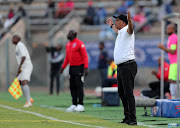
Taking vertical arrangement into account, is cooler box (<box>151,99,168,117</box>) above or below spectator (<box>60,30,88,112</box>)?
below

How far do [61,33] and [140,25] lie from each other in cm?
401

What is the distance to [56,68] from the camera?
2166cm

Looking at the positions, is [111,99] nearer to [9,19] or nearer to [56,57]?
[56,57]

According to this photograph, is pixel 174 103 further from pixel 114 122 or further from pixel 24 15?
pixel 24 15

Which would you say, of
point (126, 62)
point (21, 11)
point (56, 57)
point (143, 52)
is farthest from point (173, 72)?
point (21, 11)

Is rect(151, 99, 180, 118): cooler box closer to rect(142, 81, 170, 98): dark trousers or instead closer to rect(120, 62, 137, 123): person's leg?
rect(120, 62, 137, 123): person's leg

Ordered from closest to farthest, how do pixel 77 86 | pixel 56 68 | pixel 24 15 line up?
pixel 77 86
pixel 56 68
pixel 24 15

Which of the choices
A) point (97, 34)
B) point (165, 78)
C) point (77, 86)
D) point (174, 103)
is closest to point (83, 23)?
point (97, 34)

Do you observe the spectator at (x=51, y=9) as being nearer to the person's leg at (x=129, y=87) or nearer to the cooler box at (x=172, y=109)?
the cooler box at (x=172, y=109)

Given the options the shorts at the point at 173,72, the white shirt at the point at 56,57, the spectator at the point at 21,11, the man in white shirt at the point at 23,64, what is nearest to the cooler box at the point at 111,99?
the shorts at the point at 173,72

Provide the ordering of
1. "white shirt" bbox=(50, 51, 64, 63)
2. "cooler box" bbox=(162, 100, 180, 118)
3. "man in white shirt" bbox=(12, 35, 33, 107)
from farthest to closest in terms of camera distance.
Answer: "white shirt" bbox=(50, 51, 64, 63) < "man in white shirt" bbox=(12, 35, 33, 107) < "cooler box" bbox=(162, 100, 180, 118)

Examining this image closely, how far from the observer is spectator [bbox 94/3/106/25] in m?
27.0

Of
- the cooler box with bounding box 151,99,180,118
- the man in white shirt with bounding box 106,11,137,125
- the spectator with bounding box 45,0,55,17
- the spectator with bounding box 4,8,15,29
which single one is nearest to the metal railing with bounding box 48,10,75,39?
the spectator with bounding box 45,0,55,17

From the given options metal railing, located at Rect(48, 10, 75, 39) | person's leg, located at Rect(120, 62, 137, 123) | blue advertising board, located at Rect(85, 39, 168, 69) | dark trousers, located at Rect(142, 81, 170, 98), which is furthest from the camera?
metal railing, located at Rect(48, 10, 75, 39)
